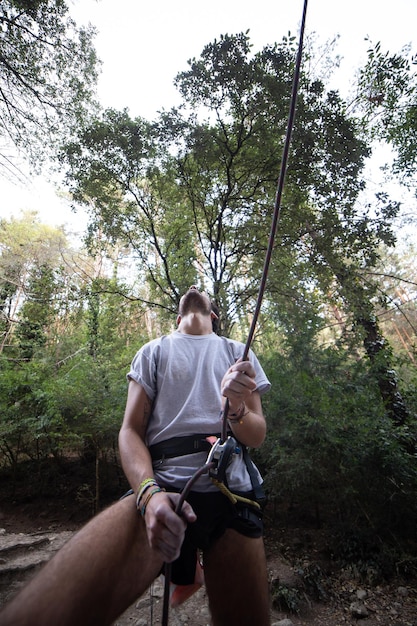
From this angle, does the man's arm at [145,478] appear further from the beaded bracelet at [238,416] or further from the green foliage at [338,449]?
the green foliage at [338,449]

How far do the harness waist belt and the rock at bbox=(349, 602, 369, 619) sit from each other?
3097mm

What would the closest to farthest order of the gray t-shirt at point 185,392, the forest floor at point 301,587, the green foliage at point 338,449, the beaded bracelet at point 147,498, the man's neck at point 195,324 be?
the beaded bracelet at point 147,498 < the gray t-shirt at point 185,392 < the man's neck at point 195,324 < the forest floor at point 301,587 < the green foliage at point 338,449

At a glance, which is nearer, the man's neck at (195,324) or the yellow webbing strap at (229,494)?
the yellow webbing strap at (229,494)

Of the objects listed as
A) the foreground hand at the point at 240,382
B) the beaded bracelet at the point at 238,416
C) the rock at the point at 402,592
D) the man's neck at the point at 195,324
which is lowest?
the rock at the point at 402,592

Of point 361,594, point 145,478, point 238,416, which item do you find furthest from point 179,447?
point 361,594

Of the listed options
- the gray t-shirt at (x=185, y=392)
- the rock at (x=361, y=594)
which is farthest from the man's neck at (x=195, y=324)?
the rock at (x=361, y=594)

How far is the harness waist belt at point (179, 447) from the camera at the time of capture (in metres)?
1.36

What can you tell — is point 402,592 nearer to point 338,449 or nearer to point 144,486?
point 338,449

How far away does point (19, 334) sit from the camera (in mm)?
10836

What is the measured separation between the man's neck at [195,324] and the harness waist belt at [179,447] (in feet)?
2.52

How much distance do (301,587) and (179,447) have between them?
125 inches

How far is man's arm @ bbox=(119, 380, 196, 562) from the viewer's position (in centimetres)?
97

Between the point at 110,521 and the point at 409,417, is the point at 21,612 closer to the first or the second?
the point at 110,521

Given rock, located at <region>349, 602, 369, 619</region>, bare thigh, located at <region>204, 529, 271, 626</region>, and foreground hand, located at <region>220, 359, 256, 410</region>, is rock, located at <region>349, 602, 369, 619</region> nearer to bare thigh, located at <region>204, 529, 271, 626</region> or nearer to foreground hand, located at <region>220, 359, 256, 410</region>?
bare thigh, located at <region>204, 529, 271, 626</region>
